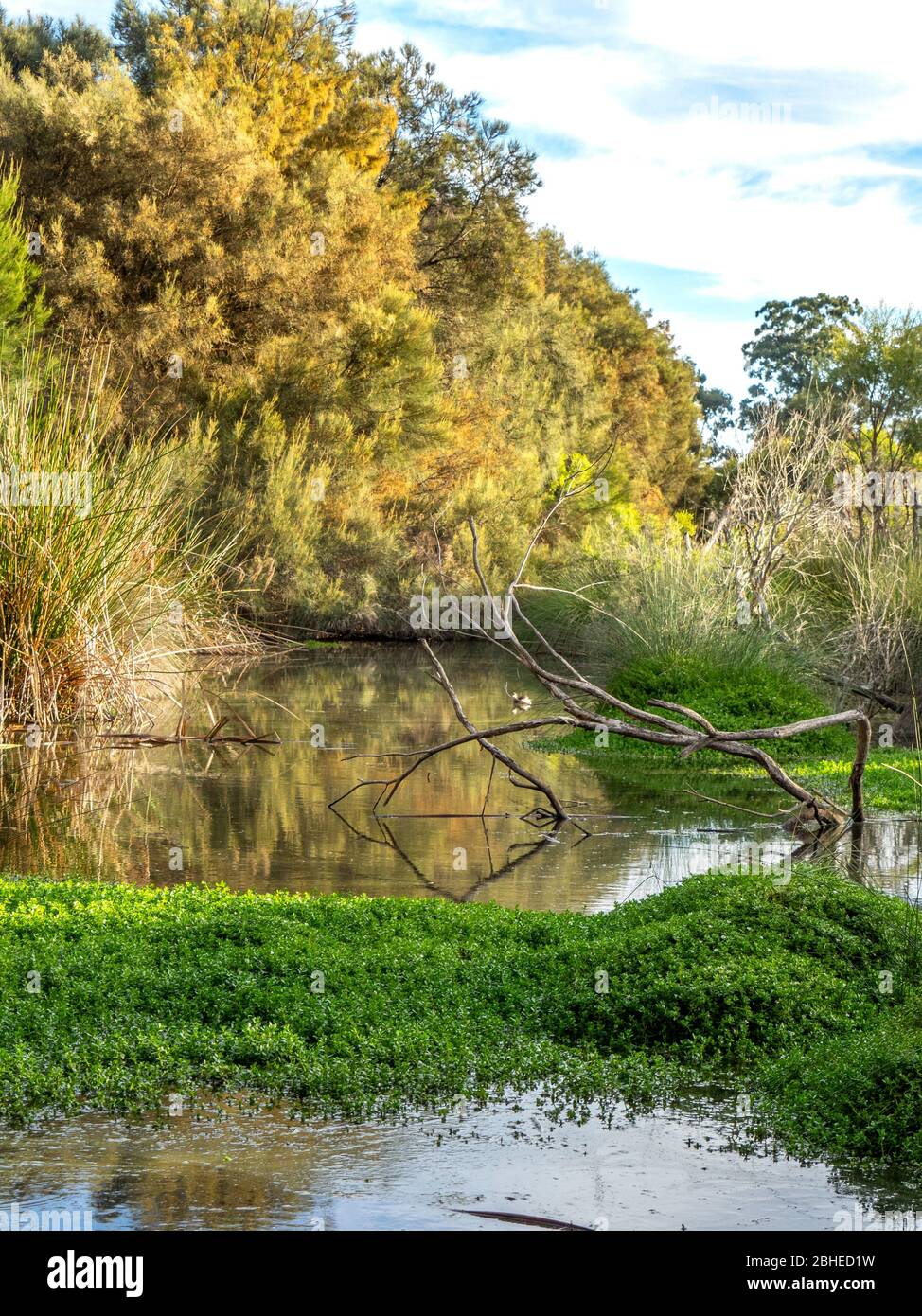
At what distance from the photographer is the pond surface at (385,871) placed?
405 centimetres

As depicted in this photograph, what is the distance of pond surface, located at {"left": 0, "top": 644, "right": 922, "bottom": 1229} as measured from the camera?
13.3 feet

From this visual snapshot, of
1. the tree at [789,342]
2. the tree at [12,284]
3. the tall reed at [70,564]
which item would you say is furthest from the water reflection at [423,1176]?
the tree at [789,342]

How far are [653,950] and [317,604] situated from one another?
2329 centimetres

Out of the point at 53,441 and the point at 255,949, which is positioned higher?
the point at 53,441

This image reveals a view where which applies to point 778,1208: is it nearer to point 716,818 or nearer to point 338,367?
point 716,818

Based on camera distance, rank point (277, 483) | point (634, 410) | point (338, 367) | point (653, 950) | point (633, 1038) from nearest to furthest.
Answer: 1. point (633, 1038)
2. point (653, 950)
3. point (277, 483)
4. point (338, 367)
5. point (634, 410)

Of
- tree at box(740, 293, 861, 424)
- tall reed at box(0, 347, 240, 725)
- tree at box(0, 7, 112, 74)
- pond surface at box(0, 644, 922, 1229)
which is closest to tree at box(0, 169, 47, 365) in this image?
pond surface at box(0, 644, 922, 1229)

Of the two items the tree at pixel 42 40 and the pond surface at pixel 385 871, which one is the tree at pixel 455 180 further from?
the pond surface at pixel 385 871

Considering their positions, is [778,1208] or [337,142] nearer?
[778,1208]

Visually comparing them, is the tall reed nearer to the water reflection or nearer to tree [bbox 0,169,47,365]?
the water reflection

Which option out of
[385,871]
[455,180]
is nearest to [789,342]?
[455,180]

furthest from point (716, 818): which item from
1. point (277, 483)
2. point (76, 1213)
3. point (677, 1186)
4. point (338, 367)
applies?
point (338, 367)

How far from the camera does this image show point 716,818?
34.8ft

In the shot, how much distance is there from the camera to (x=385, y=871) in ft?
28.2
